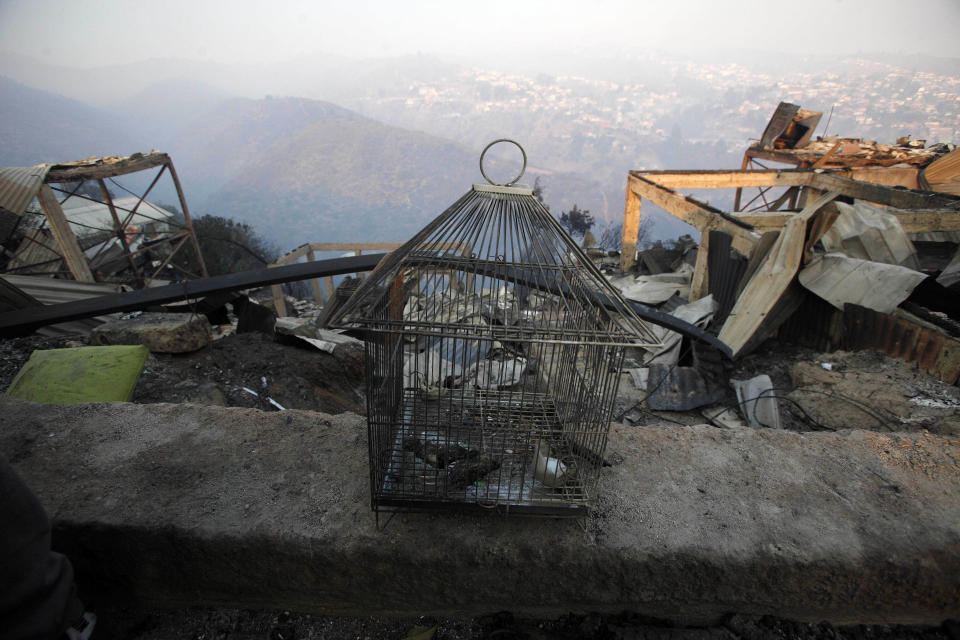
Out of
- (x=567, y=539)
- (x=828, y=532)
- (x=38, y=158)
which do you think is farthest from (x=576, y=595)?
(x=38, y=158)

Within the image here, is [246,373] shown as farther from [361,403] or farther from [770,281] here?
[770,281]

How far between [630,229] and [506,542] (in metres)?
9.23

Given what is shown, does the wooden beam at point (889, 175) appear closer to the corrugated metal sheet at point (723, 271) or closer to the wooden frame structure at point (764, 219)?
the wooden frame structure at point (764, 219)

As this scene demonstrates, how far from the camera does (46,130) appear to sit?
42969 millimetres

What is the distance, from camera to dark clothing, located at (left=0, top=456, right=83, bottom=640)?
3.59ft

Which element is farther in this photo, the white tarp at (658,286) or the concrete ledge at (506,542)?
the white tarp at (658,286)

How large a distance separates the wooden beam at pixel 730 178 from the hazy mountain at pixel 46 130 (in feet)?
148

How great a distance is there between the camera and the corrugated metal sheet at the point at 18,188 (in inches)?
302

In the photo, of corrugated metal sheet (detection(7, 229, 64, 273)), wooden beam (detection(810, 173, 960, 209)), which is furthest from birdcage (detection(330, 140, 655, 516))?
corrugated metal sheet (detection(7, 229, 64, 273))

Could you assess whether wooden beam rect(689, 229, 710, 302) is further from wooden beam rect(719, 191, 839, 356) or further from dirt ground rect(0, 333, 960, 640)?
dirt ground rect(0, 333, 960, 640)

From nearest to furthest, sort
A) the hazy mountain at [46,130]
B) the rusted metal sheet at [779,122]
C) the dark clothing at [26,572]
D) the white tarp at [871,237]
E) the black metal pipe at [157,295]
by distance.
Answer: the dark clothing at [26,572]
the black metal pipe at [157,295]
the white tarp at [871,237]
the rusted metal sheet at [779,122]
the hazy mountain at [46,130]

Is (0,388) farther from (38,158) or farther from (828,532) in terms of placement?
(38,158)

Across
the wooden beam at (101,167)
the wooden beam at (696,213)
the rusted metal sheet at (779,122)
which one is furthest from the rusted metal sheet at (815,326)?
the wooden beam at (101,167)

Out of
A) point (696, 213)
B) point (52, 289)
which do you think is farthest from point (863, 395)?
point (52, 289)
